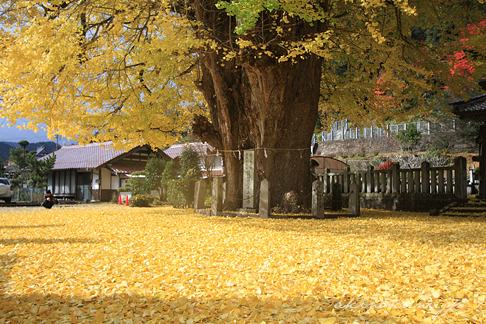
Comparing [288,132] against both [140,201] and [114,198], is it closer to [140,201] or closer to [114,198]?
[140,201]

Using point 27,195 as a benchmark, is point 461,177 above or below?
above

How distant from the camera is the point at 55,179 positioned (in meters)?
30.4

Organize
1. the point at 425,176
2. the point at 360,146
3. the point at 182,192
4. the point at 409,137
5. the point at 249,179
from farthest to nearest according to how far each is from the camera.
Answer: the point at 360,146 → the point at 409,137 → the point at 182,192 → the point at 425,176 → the point at 249,179

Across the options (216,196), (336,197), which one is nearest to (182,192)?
(216,196)

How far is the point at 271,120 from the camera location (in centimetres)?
1093

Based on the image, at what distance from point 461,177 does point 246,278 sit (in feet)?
33.1

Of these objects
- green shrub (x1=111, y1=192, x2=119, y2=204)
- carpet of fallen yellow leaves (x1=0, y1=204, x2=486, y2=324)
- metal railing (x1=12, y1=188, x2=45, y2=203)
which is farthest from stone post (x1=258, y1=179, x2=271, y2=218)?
metal railing (x1=12, y1=188, x2=45, y2=203)

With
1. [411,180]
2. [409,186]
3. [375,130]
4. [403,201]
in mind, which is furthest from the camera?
[375,130]

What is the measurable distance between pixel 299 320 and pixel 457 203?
10.6 meters

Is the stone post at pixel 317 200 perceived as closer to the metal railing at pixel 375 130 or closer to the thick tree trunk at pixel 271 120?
the thick tree trunk at pixel 271 120

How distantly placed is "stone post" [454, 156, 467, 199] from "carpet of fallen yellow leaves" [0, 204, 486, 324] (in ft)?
16.2

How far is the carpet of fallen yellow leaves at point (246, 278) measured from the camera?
3018 millimetres

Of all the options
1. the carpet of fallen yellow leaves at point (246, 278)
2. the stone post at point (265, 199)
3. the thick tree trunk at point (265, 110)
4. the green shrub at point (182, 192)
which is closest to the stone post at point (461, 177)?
the thick tree trunk at point (265, 110)

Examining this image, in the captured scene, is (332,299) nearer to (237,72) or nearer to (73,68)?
(237,72)
